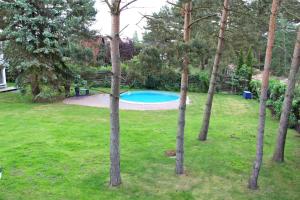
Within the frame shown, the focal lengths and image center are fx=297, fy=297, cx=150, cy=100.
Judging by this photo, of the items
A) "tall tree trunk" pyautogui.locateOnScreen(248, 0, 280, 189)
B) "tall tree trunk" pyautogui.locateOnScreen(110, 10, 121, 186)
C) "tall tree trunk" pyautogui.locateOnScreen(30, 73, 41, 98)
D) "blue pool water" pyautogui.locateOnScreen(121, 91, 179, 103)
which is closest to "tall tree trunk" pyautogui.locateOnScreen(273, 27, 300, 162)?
"tall tree trunk" pyautogui.locateOnScreen(248, 0, 280, 189)

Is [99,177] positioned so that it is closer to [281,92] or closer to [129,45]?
[281,92]

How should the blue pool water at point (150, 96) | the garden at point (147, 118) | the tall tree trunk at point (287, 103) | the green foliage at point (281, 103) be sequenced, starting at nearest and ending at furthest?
the garden at point (147, 118), the tall tree trunk at point (287, 103), the green foliage at point (281, 103), the blue pool water at point (150, 96)

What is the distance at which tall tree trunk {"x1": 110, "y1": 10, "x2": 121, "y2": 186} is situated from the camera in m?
5.41

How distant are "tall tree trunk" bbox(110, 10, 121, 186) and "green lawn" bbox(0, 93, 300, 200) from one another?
1.26 feet

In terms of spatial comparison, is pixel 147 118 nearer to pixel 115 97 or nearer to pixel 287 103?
pixel 287 103

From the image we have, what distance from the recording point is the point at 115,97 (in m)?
5.61

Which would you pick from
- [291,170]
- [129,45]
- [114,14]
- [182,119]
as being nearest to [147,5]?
[114,14]

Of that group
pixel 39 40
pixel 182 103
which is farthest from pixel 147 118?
pixel 39 40

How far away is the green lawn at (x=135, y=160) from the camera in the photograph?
5.95 meters

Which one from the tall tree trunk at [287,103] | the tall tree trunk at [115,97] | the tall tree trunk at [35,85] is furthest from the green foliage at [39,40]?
the tall tree trunk at [287,103]

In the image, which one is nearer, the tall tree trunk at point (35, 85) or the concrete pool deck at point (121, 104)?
the concrete pool deck at point (121, 104)

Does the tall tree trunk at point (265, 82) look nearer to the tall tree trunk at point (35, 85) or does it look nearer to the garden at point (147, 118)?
the garden at point (147, 118)

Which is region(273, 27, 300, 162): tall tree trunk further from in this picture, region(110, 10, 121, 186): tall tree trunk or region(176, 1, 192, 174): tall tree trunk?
region(110, 10, 121, 186): tall tree trunk

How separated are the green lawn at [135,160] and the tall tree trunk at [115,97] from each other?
0.39m
